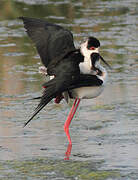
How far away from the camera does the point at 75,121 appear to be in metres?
6.14

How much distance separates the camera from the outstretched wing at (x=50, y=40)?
19.1 feet

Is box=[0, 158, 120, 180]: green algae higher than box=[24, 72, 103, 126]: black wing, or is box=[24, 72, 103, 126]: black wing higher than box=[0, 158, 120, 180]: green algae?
box=[24, 72, 103, 126]: black wing

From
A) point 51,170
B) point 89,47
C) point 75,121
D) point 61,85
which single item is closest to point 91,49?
point 89,47

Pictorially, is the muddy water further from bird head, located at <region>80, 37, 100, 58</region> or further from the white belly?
bird head, located at <region>80, 37, 100, 58</region>

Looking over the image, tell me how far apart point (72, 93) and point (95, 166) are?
1.09m

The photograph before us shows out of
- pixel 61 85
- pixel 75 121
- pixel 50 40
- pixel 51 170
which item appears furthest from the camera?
pixel 75 121

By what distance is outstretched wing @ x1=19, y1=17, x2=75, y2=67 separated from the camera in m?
5.81

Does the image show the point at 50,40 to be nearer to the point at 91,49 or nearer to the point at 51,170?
the point at 91,49

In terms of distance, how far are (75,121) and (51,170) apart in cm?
151

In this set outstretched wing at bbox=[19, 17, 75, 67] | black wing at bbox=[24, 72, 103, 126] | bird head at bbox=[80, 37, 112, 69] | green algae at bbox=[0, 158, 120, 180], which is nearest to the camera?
green algae at bbox=[0, 158, 120, 180]

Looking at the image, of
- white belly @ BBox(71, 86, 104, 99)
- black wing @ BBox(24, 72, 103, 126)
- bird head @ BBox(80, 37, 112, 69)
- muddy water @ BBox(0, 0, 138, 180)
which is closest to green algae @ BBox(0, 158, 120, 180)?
muddy water @ BBox(0, 0, 138, 180)

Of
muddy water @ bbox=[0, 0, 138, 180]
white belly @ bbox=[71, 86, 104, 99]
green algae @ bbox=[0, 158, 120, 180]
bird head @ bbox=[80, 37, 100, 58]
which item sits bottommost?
muddy water @ bbox=[0, 0, 138, 180]

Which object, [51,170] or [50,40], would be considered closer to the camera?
[51,170]

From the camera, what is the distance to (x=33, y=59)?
9.01 metres
